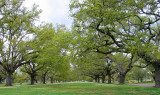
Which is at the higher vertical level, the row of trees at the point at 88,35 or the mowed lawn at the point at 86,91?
the row of trees at the point at 88,35

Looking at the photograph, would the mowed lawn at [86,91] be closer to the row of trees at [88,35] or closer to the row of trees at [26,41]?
the row of trees at [88,35]

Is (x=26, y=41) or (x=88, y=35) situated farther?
(x=26, y=41)

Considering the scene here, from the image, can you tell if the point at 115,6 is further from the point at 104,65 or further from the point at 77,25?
the point at 104,65

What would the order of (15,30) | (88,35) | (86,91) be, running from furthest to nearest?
(15,30), (88,35), (86,91)

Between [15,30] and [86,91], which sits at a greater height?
[15,30]

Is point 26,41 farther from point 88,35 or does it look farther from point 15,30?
point 88,35

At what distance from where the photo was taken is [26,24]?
86.1ft

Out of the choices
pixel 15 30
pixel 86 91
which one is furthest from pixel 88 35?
pixel 15 30

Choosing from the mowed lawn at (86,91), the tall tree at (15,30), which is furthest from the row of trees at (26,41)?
the mowed lawn at (86,91)

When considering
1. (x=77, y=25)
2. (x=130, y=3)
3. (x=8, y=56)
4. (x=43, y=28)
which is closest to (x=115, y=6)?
(x=130, y=3)

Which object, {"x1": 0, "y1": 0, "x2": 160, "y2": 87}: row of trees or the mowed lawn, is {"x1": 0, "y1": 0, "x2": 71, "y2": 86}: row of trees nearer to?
{"x1": 0, "y1": 0, "x2": 160, "y2": 87}: row of trees

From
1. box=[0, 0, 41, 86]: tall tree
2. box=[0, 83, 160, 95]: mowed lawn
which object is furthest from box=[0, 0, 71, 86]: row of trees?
box=[0, 83, 160, 95]: mowed lawn

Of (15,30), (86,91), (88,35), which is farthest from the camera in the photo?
(15,30)

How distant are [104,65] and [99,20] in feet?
93.9
